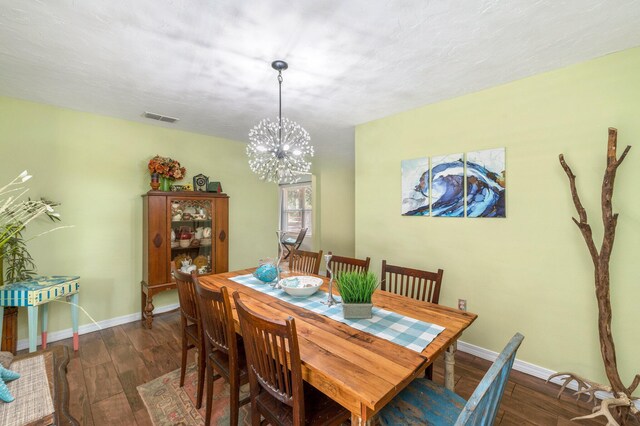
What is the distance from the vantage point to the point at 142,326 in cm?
314

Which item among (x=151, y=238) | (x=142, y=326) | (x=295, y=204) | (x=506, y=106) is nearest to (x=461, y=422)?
(x=506, y=106)

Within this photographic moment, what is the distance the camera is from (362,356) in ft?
3.87

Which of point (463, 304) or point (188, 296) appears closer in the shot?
point (188, 296)

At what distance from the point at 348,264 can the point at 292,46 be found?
1.75 metres

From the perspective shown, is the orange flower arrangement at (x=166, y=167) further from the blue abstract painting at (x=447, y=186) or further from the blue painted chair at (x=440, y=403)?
the blue painted chair at (x=440, y=403)

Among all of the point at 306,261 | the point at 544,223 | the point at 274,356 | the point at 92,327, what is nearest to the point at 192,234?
the point at 92,327

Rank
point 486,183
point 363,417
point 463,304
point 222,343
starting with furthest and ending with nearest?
1. point 463,304
2. point 486,183
3. point 222,343
4. point 363,417

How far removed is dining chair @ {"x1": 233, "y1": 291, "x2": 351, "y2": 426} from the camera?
1.10 m

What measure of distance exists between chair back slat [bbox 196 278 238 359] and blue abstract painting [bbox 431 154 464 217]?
2147 millimetres

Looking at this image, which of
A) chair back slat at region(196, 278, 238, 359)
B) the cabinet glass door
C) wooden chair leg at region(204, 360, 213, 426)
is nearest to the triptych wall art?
chair back slat at region(196, 278, 238, 359)

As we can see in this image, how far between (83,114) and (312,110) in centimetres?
248

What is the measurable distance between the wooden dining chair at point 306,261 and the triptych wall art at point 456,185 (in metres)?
1.09

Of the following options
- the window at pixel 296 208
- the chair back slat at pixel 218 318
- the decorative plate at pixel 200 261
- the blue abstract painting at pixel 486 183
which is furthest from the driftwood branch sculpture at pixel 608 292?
the window at pixel 296 208

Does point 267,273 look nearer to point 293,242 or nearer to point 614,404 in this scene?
point 614,404
